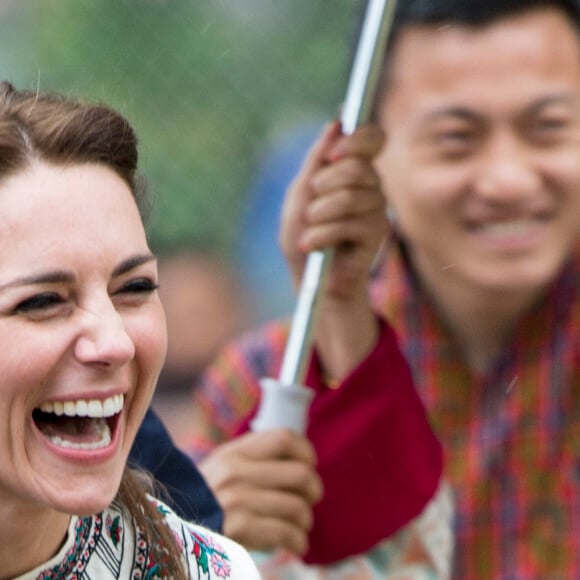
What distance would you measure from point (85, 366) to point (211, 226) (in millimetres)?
2694

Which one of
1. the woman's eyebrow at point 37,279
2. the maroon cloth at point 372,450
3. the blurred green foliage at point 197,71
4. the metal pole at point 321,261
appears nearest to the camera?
the woman's eyebrow at point 37,279

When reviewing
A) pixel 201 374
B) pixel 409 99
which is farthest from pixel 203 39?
pixel 409 99

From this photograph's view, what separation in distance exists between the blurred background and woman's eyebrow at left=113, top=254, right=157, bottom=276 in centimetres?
210

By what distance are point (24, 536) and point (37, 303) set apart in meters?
0.18

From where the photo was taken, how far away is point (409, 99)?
2150mm

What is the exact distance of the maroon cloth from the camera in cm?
180

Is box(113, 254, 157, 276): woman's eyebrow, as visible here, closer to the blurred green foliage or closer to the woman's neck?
the woman's neck

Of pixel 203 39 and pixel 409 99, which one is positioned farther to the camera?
pixel 203 39

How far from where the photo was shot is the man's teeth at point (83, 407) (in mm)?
1039

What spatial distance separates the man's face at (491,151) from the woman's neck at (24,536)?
109cm

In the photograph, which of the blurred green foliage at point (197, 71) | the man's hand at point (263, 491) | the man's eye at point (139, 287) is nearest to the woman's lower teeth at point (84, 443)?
the man's eye at point (139, 287)

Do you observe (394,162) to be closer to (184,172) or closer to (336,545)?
(336,545)

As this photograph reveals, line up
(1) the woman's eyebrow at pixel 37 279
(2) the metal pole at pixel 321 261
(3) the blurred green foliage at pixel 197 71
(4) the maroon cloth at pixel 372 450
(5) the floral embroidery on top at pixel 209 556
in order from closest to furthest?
(1) the woman's eyebrow at pixel 37 279, (5) the floral embroidery on top at pixel 209 556, (2) the metal pole at pixel 321 261, (4) the maroon cloth at pixel 372 450, (3) the blurred green foliage at pixel 197 71

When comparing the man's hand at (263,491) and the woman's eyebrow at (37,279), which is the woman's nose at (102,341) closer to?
the woman's eyebrow at (37,279)
